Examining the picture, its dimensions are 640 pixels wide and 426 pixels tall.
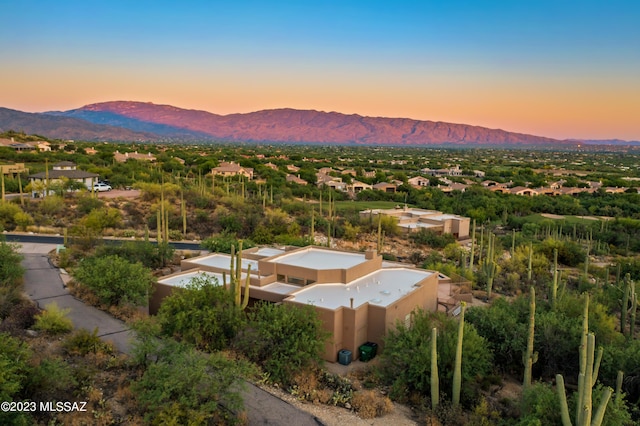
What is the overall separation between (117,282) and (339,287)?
9614 mm

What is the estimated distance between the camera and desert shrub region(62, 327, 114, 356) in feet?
55.5

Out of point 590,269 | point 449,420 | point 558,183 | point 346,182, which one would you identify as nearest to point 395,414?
point 449,420

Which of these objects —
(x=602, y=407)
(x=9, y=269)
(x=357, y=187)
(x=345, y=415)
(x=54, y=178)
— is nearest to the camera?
(x=602, y=407)

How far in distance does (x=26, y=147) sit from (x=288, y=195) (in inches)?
2254

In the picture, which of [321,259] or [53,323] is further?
[321,259]

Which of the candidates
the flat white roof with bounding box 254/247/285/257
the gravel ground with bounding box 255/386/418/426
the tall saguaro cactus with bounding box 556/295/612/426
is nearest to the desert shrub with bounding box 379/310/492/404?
the gravel ground with bounding box 255/386/418/426

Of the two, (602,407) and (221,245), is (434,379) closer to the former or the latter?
(602,407)

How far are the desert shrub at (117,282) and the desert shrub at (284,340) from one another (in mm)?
6255

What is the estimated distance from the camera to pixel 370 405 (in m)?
14.9

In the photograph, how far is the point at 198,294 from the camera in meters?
19.3

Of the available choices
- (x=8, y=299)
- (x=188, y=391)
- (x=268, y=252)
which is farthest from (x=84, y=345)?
(x=268, y=252)

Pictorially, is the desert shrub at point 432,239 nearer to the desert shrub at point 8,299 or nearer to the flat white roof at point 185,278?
the flat white roof at point 185,278

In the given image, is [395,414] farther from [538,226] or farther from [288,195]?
[288,195]

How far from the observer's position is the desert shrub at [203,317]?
1823cm
